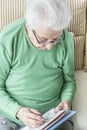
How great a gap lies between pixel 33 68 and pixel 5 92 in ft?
0.58

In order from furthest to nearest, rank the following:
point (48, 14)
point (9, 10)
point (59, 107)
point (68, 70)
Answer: point (9, 10), point (68, 70), point (59, 107), point (48, 14)

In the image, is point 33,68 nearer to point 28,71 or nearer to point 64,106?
point 28,71

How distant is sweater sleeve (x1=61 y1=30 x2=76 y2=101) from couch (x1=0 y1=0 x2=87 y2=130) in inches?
5.1

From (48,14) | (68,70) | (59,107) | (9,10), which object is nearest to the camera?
(48,14)

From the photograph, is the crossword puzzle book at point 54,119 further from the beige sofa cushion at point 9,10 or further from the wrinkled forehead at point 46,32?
the beige sofa cushion at point 9,10

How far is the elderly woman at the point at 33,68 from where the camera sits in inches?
53.9

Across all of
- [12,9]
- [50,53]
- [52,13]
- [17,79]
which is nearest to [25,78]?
[17,79]

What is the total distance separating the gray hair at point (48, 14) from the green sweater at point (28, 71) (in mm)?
146

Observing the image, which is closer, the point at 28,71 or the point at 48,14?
the point at 48,14

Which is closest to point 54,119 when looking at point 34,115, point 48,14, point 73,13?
point 34,115

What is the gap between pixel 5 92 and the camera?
1.51 meters

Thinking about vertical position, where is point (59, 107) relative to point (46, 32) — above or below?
below

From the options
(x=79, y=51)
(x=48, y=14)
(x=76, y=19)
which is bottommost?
(x=79, y=51)

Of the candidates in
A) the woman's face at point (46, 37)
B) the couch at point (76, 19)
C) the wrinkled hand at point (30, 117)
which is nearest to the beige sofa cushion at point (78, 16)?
the couch at point (76, 19)
